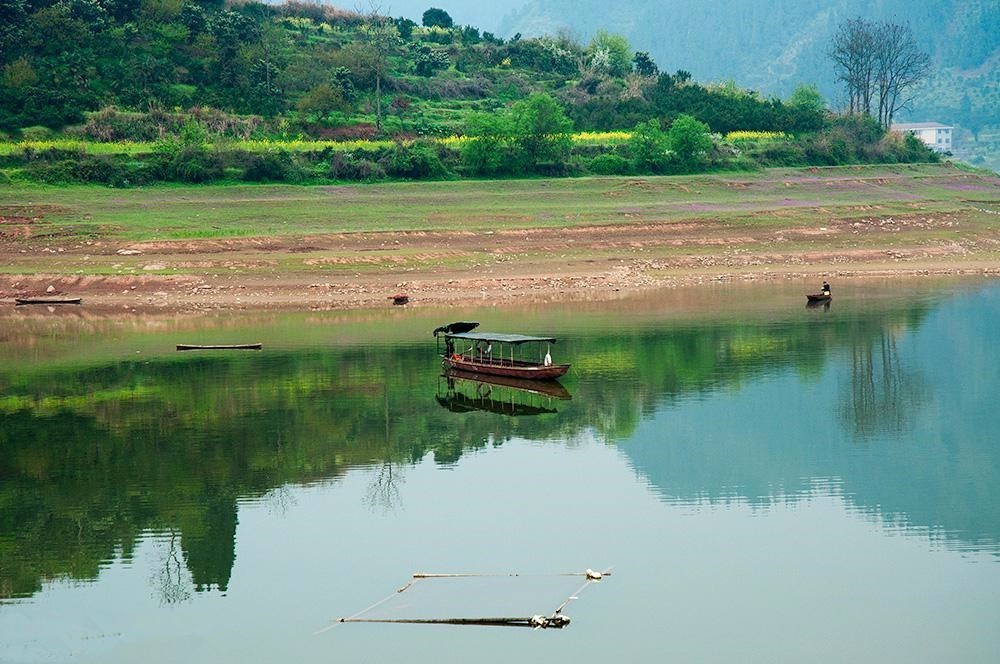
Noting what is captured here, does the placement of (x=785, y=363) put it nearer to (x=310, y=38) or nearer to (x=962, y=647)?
(x=962, y=647)

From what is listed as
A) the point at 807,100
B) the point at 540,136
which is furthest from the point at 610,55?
the point at 540,136

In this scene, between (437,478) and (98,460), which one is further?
(98,460)

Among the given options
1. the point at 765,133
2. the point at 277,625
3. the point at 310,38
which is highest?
the point at 310,38

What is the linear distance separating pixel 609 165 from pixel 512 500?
6149cm

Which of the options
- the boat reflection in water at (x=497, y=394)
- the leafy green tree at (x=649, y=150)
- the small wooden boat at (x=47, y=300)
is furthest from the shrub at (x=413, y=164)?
the boat reflection in water at (x=497, y=394)

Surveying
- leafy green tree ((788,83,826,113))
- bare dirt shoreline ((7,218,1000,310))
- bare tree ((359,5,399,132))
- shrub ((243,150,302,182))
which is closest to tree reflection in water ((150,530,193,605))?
bare dirt shoreline ((7,218,1000,310))

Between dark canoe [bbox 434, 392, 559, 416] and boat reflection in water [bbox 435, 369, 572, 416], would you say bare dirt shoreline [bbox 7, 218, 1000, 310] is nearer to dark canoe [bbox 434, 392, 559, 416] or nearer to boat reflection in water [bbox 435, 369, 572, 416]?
boat reflection in water [bbox 435, 369, 572, 416]

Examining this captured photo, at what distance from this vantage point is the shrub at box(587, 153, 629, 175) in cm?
8444

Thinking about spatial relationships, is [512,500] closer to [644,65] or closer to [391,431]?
[391,431]

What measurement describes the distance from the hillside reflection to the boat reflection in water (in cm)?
21

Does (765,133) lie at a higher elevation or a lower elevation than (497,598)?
higher

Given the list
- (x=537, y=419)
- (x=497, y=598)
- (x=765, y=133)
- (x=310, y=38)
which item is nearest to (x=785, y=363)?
(x=537, y=419)

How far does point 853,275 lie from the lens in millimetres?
62188

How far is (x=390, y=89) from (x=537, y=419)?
70.4 meters
